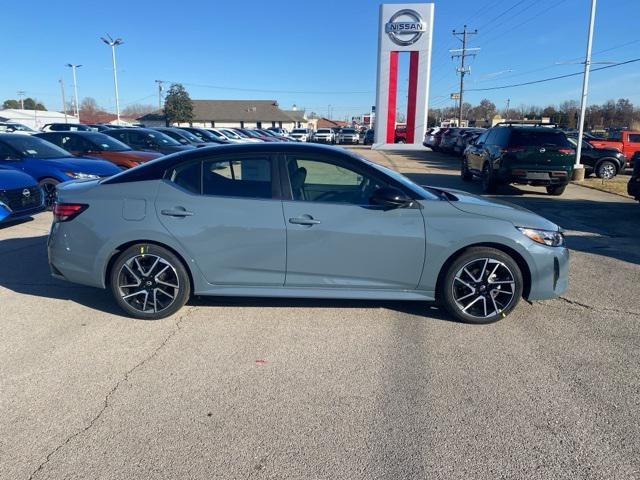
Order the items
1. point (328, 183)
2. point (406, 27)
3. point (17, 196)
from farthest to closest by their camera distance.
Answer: point (406, 27), point (17, 196), point (328, 183)

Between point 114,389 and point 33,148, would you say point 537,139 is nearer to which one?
point 33,148

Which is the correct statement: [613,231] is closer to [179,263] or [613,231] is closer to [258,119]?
[179,263]

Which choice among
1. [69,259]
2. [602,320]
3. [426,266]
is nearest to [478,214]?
[426,266]

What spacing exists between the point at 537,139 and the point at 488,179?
1.55 metres

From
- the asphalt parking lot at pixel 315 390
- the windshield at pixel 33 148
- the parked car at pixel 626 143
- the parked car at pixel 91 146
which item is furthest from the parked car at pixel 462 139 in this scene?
the asphalt parking lot at pixel 315 390

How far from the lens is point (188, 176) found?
438cm

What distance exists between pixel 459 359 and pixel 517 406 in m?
0.66

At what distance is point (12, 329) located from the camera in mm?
4199

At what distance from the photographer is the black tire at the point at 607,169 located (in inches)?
685

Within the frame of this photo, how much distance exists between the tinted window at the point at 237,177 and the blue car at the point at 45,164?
19.9 feet

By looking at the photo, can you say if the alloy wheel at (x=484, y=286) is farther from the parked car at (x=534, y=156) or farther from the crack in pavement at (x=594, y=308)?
the parked car at (x=534, y=156)

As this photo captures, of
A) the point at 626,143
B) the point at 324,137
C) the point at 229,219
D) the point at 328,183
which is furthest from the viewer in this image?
the point at 324,137

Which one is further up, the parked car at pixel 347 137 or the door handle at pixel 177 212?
the parked car at pixel 347 137

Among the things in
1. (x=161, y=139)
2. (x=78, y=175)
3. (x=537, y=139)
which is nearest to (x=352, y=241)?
(x=78, y=175)
